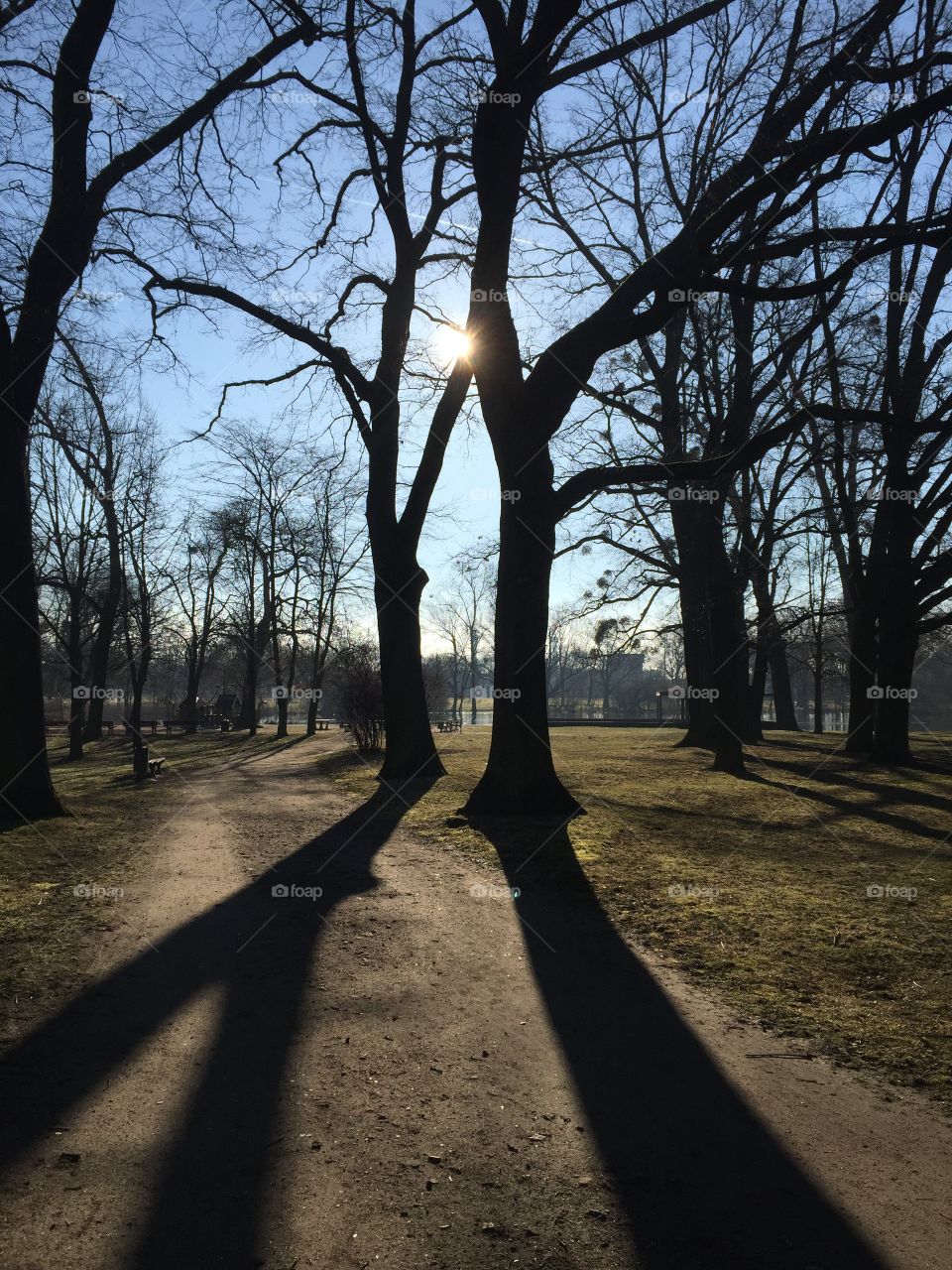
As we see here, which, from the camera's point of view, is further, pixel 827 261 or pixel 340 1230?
pixel 827 261

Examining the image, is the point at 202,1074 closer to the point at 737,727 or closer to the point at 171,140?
the point at 171,140

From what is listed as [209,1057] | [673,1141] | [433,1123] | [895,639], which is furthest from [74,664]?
[673,1141]

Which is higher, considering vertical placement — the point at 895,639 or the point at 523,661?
the point at 895,639

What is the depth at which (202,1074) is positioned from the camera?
3682 millimetres

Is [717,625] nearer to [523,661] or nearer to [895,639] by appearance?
[895,639]

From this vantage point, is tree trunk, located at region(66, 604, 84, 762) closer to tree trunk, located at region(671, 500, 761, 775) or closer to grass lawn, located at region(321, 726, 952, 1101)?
grass lawn, located at region(321, 726, 952, 1101)

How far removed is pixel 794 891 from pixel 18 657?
29.1 ft

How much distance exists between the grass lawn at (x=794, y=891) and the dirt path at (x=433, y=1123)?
1.35 ft

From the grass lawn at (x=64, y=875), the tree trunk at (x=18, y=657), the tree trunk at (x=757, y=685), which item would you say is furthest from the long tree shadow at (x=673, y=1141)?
the tree trunk at (x=757, y=685)

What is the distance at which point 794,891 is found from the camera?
22.3 feet

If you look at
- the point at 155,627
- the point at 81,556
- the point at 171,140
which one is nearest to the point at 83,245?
the point at 171,140

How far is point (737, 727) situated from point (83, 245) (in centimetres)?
1434

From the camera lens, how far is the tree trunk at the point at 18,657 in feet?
32.6

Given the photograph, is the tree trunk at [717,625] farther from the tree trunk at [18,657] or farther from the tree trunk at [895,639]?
the tree trunk at [18,657]
